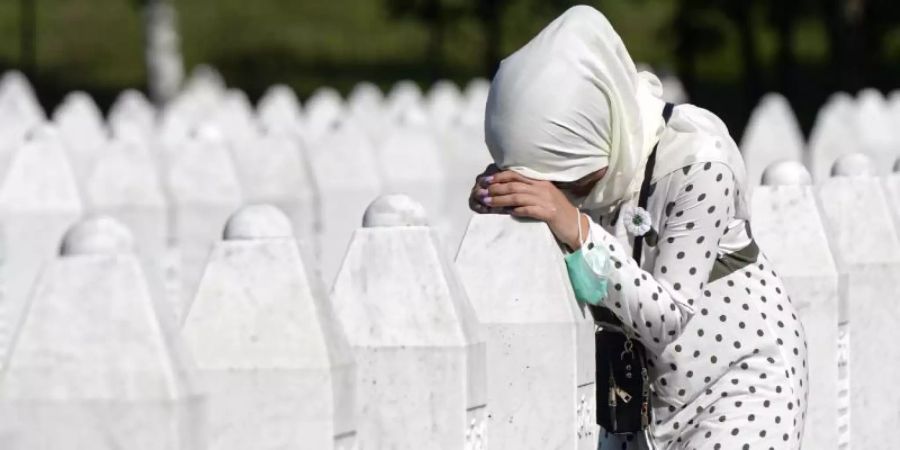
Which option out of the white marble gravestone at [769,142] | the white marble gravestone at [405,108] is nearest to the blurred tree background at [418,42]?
the white marble gravestone at [405,108]

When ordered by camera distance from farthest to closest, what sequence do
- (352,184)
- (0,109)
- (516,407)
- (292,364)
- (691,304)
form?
(0,109) < (352,184) < (516,407) < (691,304) < (292,364)

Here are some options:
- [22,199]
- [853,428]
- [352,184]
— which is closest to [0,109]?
[352,184]

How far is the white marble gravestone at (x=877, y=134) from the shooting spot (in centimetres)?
1409

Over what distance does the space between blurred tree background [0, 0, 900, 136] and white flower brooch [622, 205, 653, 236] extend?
30205mm

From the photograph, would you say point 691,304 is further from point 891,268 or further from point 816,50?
point 816,50

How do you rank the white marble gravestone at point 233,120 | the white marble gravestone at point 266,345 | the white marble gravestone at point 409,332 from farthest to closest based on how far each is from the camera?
the white marble gravestone at point 233,120
the white marble gravestone at point 409,332
the white marble gravestone at point 266,345

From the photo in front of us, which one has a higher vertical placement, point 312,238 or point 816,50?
point 816,50

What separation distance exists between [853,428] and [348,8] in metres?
47.2

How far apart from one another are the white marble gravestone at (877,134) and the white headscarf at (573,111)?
867cm

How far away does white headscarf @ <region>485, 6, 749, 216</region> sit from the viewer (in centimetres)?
473

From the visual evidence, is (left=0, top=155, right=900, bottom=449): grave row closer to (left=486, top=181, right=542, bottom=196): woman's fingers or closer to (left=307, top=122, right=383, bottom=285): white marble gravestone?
(left=486, top=181, right=542, bottom=196): woman's fingers

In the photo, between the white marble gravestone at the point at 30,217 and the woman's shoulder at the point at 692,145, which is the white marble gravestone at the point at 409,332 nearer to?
the woman's shoulder at the point at 692,145

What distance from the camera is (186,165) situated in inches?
426

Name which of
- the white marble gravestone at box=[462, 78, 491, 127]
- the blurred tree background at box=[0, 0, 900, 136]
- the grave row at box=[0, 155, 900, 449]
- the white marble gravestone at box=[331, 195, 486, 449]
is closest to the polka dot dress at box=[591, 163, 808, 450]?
the grave row at box=[0, 155, 900, 449]
